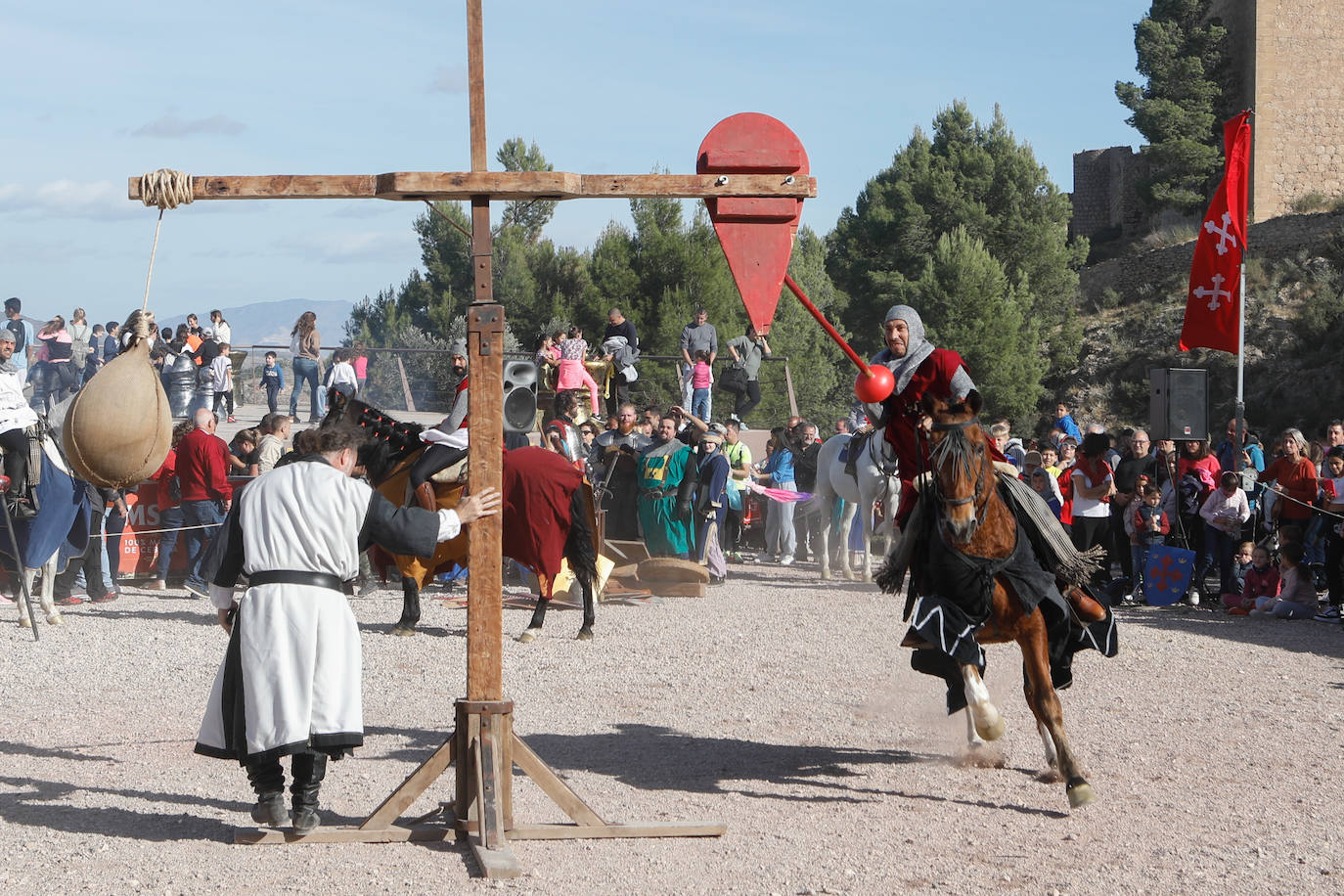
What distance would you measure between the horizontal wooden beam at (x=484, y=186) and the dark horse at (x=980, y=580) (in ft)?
4.50

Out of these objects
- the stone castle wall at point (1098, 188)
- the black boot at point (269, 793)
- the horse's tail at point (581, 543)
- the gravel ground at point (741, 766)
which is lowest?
the gravel ground at point (741, 766)

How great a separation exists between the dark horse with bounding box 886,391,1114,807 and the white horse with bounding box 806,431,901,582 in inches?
295

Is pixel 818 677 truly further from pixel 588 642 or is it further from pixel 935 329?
pixel 935 329

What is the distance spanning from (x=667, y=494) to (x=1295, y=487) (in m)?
5.83

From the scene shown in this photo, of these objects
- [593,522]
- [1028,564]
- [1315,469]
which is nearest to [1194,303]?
[1315,469]

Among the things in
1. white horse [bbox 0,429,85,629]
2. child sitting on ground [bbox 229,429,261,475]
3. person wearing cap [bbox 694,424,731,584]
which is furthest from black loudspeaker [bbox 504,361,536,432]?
white horse [bbox 0,429,85,629]

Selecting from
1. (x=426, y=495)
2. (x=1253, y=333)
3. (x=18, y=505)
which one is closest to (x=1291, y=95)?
(x=1253, y=333)

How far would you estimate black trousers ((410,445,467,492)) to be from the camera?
10.2m

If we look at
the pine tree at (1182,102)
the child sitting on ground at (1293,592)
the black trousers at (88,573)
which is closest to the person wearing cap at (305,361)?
the black trousers at (88,573)

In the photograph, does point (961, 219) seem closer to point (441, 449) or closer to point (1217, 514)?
point (1217, 514)

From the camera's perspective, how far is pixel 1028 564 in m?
6.29

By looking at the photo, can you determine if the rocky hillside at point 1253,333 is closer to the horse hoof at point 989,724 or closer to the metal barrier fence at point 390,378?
the metal barrier fence at point 390,378

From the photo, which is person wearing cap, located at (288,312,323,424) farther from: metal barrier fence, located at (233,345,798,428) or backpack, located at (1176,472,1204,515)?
backpack, located at (1176,472,1204,515)

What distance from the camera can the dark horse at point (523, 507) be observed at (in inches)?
411
